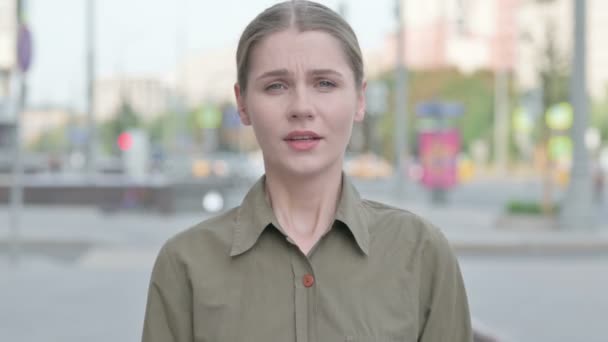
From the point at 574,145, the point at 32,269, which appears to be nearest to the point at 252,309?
the point at 32,269

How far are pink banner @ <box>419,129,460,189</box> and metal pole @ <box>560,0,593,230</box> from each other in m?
9.08

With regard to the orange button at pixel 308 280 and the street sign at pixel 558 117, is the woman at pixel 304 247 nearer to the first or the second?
the orange button at pixel 308 280

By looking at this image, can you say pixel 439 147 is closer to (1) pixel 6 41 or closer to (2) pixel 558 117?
(2) pixel 558 117

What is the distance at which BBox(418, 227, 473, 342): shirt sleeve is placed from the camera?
2.05 m

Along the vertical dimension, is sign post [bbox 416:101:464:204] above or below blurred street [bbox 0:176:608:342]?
above

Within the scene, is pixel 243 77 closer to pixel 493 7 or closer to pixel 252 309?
pixel 252 309

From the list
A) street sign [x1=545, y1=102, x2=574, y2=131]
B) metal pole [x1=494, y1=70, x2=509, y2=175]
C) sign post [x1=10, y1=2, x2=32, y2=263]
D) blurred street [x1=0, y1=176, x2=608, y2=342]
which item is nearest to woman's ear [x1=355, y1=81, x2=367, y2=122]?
blurred street [x1=0, y1=176, x2=608, y2=342]

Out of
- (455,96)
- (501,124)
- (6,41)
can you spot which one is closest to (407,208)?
(6,41)

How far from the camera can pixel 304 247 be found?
2.03 metres

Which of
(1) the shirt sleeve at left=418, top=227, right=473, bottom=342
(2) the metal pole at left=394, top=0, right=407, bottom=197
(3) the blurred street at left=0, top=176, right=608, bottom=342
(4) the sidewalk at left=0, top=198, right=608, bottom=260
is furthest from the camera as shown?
(2) the metal pole at left=394, top=0, right=407, bottom=197

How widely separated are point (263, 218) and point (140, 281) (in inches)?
464

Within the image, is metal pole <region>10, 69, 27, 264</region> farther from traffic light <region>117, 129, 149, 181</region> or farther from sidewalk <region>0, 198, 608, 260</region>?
traffic light <region>117, 129, 149, 181</region>

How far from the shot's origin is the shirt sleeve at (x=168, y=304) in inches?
81.0

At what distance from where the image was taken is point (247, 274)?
6.59 feet
